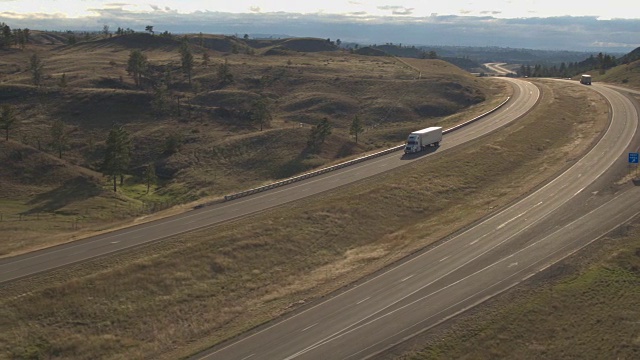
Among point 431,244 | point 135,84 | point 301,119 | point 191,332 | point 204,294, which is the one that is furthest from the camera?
point 135,84

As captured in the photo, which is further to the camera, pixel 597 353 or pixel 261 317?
pixel 261 317

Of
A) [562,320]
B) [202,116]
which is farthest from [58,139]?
[562,320]

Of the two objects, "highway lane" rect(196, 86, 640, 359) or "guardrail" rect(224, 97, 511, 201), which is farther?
"guardrail" rect(224, 97, 511, 201)

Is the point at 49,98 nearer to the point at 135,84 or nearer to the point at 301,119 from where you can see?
the point at 135,84

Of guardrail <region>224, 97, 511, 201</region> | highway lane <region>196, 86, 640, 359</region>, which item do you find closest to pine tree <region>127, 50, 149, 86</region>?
guardrail <region>224, 97, 511, 201</region>

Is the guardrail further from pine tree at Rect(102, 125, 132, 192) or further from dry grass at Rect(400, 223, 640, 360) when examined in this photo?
dry grass at Rect(400, 223, 640, 360)

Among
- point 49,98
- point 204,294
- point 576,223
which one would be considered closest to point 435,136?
point 576,223

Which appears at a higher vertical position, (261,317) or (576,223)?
(576,223)
